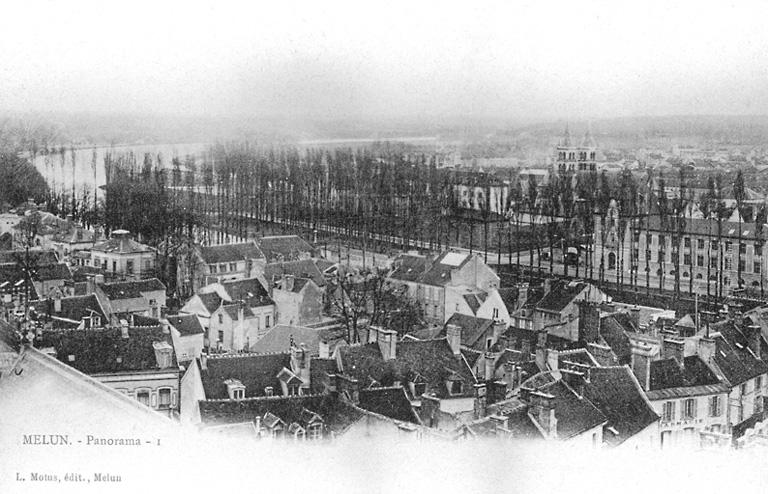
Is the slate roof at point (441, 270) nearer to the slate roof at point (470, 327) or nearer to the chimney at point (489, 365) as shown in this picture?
the slate roof at point (470, 327)

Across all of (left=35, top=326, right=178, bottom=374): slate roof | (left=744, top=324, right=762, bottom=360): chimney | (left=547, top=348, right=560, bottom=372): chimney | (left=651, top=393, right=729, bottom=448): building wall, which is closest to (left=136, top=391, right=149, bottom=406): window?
(left=35, top=326, right=178, bottom=374): slate roof

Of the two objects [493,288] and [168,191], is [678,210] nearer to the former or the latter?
[493,288]

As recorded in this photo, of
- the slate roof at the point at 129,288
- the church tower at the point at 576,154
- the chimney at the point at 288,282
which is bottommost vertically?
the slate roof at the point at 129,288

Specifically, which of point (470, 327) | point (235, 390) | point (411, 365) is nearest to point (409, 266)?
point (470, 327)

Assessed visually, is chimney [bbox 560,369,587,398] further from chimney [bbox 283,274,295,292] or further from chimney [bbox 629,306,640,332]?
chimney [bbox 283,274,295,292]

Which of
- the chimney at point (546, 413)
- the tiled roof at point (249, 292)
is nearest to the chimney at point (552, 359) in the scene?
the chimney at point (546, 413)

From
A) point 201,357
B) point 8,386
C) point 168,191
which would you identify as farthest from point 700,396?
point 8,386
